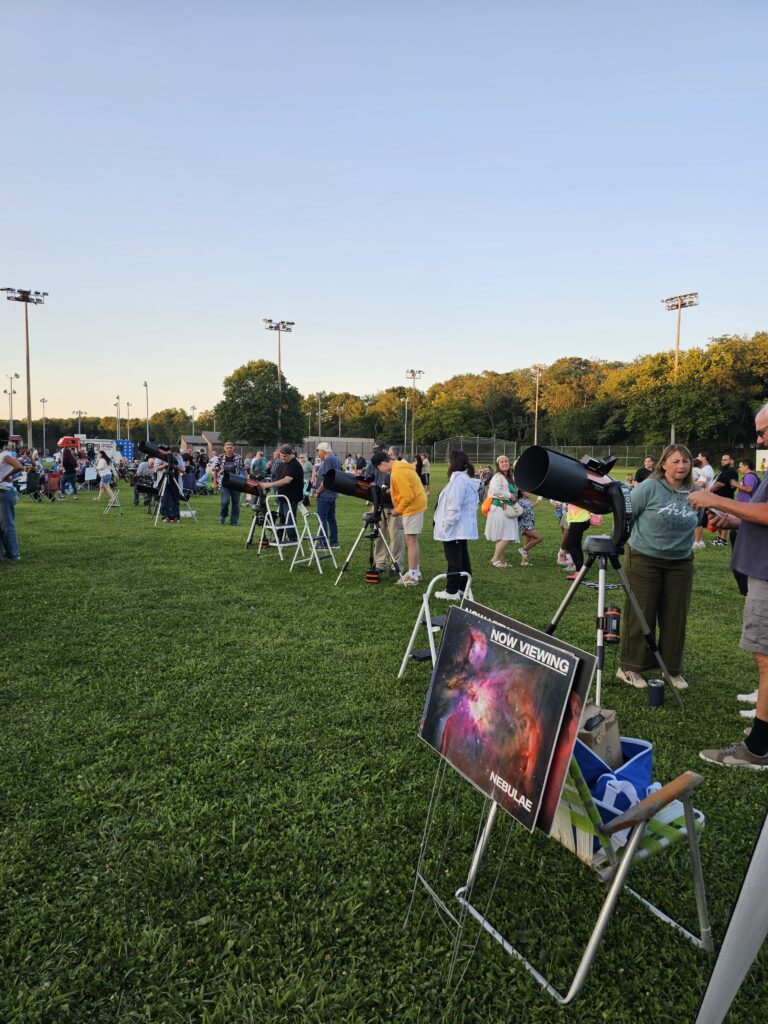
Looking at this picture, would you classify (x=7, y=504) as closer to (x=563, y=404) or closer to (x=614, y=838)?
(x=614, y=838)

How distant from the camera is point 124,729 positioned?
12.4 ft

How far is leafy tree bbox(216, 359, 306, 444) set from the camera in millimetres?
66500

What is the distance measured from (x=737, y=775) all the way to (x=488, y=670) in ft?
7.43

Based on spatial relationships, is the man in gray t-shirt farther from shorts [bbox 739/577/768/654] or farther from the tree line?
the tree line

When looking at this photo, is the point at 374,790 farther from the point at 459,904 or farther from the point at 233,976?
the point at 233,976

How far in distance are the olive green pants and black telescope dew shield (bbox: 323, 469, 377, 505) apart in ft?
12.3

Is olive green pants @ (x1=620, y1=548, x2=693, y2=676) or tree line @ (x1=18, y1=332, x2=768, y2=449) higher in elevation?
tree line @ (x1=18, y1=332, x2=768, y2=449)

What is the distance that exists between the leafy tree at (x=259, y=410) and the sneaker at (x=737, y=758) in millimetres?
63206

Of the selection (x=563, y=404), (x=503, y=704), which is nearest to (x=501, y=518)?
(x=503, y=704)

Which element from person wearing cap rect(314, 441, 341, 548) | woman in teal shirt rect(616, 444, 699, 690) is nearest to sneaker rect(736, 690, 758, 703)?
woman in teal shirt rect(616, 444, 699, 690)

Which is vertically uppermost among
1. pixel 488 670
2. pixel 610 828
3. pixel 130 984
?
pixel 488 670

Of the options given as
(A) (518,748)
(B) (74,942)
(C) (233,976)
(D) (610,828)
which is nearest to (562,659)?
(A) (518,748)

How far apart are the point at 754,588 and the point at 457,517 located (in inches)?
159

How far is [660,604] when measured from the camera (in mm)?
4641
